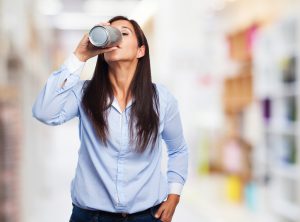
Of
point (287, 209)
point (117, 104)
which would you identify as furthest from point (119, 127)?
point (287, 209)

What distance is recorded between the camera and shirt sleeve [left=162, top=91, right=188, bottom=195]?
1.10ft

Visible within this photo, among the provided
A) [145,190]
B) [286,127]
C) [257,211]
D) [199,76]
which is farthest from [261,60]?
[145,190]

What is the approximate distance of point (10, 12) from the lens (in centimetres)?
320

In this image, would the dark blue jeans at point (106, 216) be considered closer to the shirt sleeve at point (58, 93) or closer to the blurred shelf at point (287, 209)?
the shirt sleeve at point (58, 93)

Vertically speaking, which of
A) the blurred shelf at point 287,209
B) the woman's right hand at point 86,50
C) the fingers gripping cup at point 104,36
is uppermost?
the fingers gripping cup at point 104,36

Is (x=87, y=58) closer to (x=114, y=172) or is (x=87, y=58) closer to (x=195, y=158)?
(x=114, y=172)

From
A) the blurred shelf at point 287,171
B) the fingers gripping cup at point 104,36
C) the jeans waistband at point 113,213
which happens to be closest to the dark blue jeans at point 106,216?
the jeans waistband at point 113,213

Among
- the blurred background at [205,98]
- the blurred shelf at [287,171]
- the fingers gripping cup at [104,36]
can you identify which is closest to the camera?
the fingers gripping cup at [104,36]

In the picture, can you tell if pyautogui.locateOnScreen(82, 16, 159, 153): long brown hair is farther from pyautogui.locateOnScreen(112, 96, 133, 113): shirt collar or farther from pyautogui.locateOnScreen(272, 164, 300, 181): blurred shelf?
pyautogui.locateOnScreen(272, 164, 300, 181): blurred shelf

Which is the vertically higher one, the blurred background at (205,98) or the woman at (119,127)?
the woman at (119,127)

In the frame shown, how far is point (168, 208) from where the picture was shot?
34 cm

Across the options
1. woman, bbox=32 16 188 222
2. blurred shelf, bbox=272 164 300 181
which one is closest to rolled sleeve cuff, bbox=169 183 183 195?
woman, bbox=32 16 188 222

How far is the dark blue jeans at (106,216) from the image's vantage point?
0.33m

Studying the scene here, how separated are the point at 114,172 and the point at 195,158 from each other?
11.3 meters
